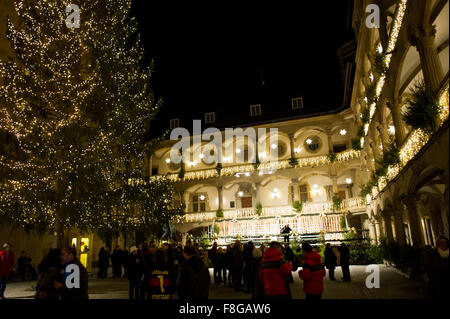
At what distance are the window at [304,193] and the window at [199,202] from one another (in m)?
10.4

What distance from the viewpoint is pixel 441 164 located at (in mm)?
7641

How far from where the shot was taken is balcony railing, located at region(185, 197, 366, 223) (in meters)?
26.1

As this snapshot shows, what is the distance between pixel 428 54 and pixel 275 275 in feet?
25.6

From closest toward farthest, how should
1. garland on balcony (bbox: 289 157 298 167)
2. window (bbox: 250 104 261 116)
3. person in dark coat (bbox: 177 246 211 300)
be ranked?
person in dark coat (bbox: 177 246 211 300) < garland on balcony (bbox: 289 157 298 167) < window (bbox: 250 104 261 116)

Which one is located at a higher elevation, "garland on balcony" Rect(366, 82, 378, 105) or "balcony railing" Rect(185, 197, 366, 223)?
"garland on balcony" Rect(366, 82, 378, 105)

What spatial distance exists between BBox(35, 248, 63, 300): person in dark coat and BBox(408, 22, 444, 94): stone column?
9596 mm

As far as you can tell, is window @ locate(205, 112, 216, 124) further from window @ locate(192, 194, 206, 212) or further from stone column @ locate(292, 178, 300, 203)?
stone column @ locate(292, 178, 300, 203)

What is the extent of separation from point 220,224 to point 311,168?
11.0 m

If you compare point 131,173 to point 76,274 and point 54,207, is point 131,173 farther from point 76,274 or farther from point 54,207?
point 76,274

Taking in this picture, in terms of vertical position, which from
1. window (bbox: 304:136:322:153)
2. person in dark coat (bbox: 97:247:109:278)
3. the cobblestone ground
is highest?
window (bbox: 304:136:322:153)

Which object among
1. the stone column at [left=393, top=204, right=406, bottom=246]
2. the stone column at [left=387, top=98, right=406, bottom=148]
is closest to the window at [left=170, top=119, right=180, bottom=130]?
the stone column at [left=387, top=98, right=406, bottom=148]

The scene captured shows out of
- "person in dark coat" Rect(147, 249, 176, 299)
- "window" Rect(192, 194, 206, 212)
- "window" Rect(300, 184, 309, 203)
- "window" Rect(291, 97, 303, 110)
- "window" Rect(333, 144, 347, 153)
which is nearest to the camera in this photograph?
"person in dark coat" Rect(147, 249, 176, 299)
